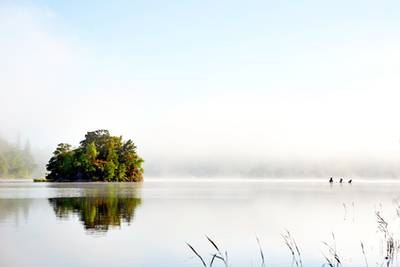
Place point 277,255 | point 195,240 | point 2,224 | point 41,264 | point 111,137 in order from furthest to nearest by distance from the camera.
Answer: point 111,137
point 2,224
point 195,240
point 277,255
point 41,264

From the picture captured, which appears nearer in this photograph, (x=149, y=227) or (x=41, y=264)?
(x=41, y=264)

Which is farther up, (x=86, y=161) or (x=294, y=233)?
(x=86, y=161)

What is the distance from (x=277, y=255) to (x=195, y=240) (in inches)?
241

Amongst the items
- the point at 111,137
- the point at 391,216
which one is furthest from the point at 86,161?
the point at 391,216

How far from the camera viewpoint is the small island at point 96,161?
16538 cm

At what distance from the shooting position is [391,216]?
140 feet

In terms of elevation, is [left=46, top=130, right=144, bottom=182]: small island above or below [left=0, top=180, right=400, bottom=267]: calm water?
above

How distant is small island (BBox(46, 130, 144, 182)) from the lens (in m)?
165

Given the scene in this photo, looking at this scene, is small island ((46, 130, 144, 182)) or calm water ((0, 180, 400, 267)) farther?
small island ((46, 130, 144, 182))

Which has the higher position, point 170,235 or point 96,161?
point 96,161

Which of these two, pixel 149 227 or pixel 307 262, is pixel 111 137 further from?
pixel 307 262

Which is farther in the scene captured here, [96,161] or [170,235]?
[96,161]

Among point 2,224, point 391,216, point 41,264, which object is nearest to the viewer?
point 41,264

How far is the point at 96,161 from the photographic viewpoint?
16925cm
